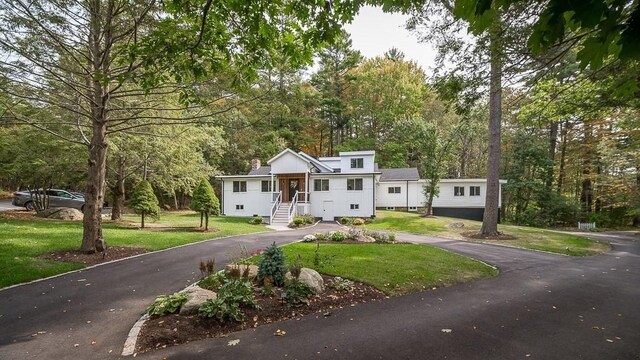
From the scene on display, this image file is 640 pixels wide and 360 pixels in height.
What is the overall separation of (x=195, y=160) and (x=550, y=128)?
33.8 m

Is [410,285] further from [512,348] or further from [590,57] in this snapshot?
[590,57]

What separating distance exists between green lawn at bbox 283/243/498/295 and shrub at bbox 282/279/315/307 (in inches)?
67.0

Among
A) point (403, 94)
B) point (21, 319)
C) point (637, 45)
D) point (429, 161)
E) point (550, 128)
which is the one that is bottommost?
point (21, 319)

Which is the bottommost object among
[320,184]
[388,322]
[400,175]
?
[388,322]

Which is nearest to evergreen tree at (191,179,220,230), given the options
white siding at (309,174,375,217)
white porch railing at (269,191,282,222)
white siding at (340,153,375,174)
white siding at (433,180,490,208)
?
white porch railing at (269,191,282,222)

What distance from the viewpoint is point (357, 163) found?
27312 millimetres

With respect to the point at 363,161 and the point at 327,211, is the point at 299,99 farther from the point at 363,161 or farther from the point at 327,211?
the point at 327,211

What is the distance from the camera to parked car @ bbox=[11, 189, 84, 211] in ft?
72.0

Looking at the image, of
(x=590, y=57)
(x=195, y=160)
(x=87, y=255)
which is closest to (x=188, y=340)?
(x=590, y=57)

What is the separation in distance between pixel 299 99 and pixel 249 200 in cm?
1436

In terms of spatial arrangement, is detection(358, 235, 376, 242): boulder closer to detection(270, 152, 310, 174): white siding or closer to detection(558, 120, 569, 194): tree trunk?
detection(270, 152, 310, 174): white siding

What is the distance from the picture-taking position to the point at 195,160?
19.5 meters

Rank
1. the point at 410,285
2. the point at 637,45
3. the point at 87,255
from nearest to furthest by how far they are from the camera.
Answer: the point at 637,45
the point at 410,285
the point at 87,255

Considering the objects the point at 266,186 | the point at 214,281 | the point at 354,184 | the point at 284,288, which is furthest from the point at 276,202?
the point at 284,288
